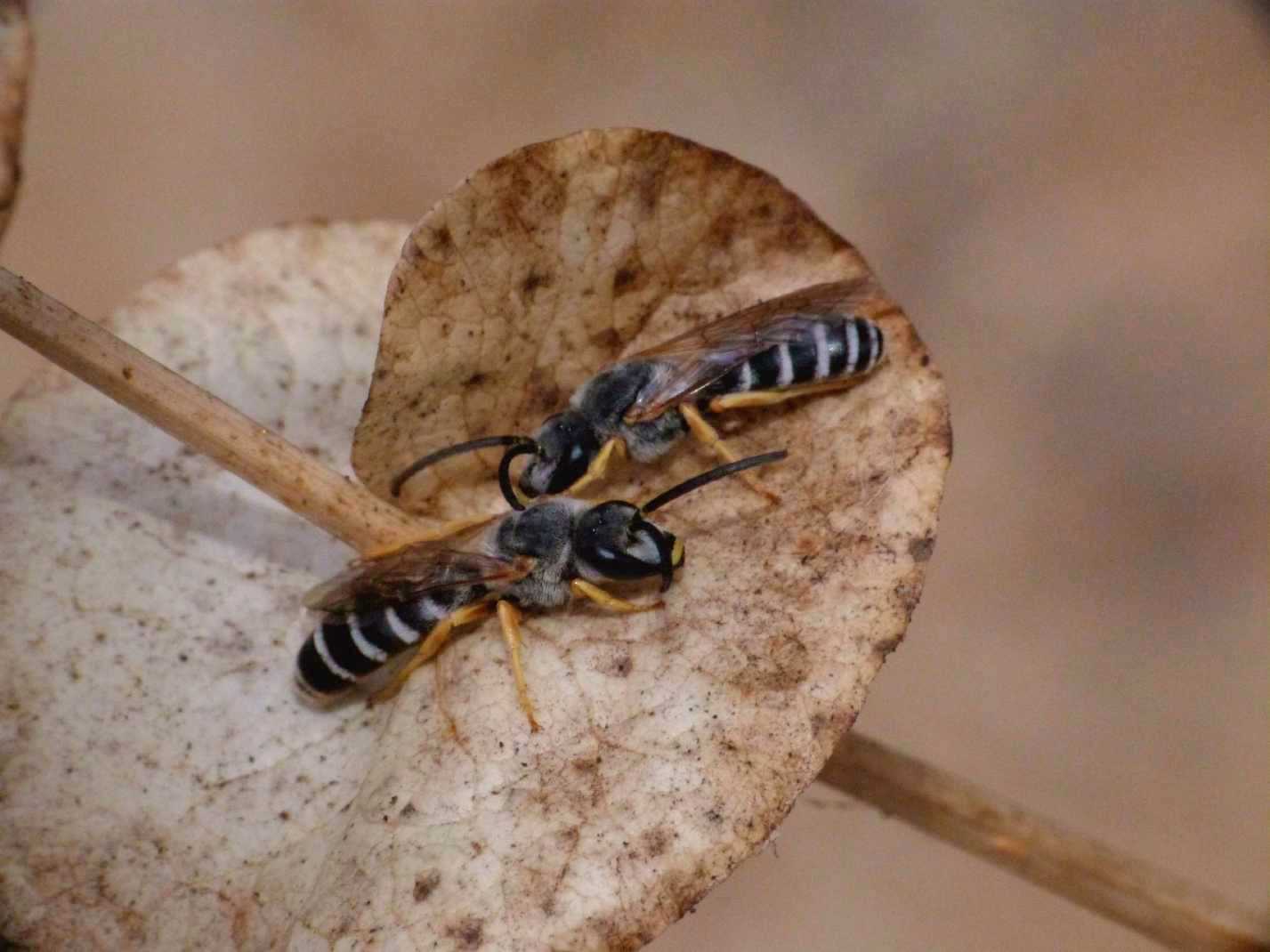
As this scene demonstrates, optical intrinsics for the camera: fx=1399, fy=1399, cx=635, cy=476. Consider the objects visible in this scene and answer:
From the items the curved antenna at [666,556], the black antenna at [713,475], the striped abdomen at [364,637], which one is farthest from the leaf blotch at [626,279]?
the striped abdomen at [364,637]

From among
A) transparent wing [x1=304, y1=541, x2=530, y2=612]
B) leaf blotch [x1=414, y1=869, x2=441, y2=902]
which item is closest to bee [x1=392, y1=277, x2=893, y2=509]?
transparent wing [x1=304, y1=541, x2=530, y2=612]

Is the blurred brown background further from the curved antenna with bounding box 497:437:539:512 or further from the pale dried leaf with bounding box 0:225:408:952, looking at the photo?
the curved antenna with bounding box 497:437:539:512

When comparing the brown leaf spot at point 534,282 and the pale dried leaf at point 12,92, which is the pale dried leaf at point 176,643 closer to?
the pale dried leaf at point 12,92

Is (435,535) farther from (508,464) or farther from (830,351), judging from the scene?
(830,351)

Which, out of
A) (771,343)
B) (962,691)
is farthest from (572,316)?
(962,691)

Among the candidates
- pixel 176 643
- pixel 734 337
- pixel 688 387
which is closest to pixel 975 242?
pixel 734 337
